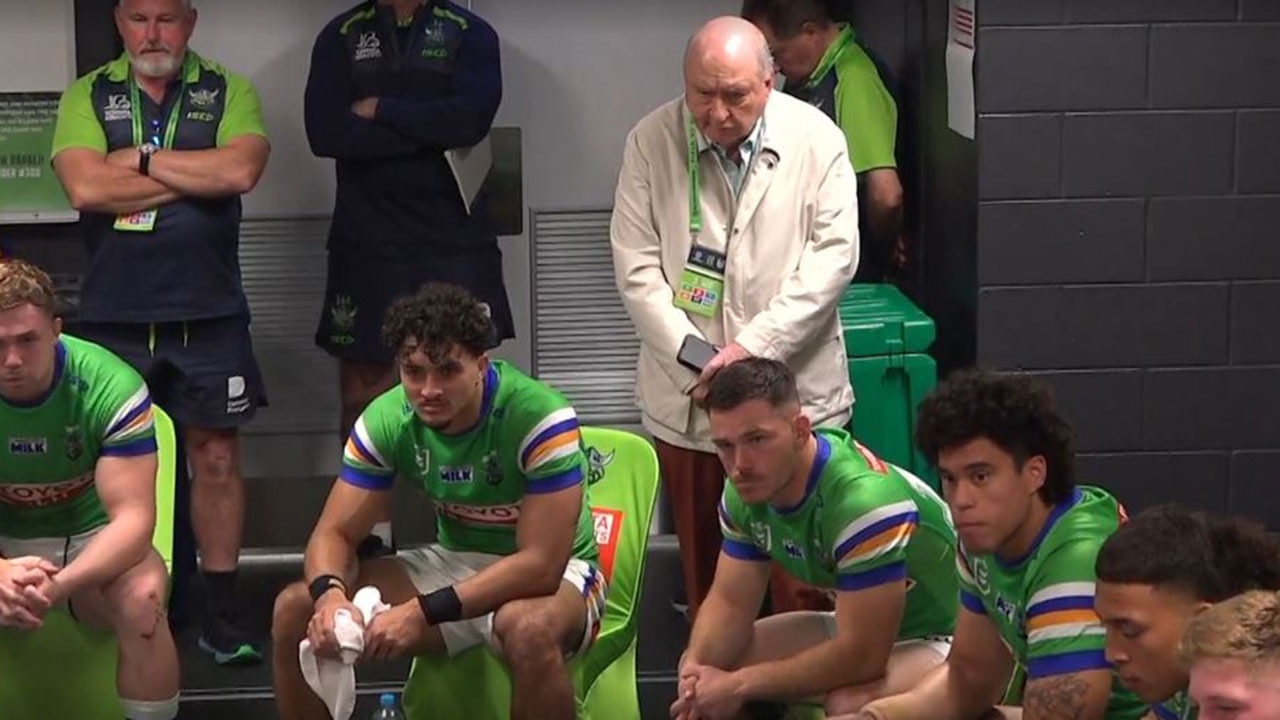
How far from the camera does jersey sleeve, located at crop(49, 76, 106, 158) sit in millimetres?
4703

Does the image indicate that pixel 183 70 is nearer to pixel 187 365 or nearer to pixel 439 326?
pixel 187 365

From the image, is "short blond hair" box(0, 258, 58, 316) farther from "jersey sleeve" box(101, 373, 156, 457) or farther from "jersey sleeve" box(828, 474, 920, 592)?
"jersey sleeve" box(828, 474, 920, 592)

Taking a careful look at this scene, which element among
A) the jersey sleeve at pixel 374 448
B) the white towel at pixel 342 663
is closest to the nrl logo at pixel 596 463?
the jersey sleeve at pixel 374 448

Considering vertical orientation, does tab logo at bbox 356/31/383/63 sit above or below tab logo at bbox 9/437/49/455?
above

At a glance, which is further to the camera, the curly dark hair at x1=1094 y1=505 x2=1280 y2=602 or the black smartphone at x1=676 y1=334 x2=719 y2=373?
the black smartphone at x1=676 y1=334 x2=719 y2=373

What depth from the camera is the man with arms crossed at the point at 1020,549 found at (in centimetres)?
296

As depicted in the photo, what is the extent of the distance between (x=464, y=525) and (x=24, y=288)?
895mm

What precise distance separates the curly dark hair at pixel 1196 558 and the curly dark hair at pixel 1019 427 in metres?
0.40

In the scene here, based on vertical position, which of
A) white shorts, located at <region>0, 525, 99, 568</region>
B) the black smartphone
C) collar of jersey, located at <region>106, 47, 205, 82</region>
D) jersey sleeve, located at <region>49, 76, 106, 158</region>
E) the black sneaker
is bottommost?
the black sneaker

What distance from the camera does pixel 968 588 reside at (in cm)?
324

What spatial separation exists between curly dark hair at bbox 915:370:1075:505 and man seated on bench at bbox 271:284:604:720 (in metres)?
0.92

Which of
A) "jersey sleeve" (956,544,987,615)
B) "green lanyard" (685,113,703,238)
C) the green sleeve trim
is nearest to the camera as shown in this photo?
"jersey sleeve" (956,544,987,615)

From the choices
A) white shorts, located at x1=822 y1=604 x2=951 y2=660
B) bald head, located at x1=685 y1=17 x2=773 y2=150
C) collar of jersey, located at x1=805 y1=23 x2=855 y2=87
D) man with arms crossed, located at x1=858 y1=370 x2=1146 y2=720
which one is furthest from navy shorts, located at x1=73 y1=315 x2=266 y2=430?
man with arms crossed, located at x1=858 y1=370 x2=1146 y2=720

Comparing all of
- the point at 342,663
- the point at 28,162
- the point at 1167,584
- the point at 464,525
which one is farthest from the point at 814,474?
the point at 28,162
